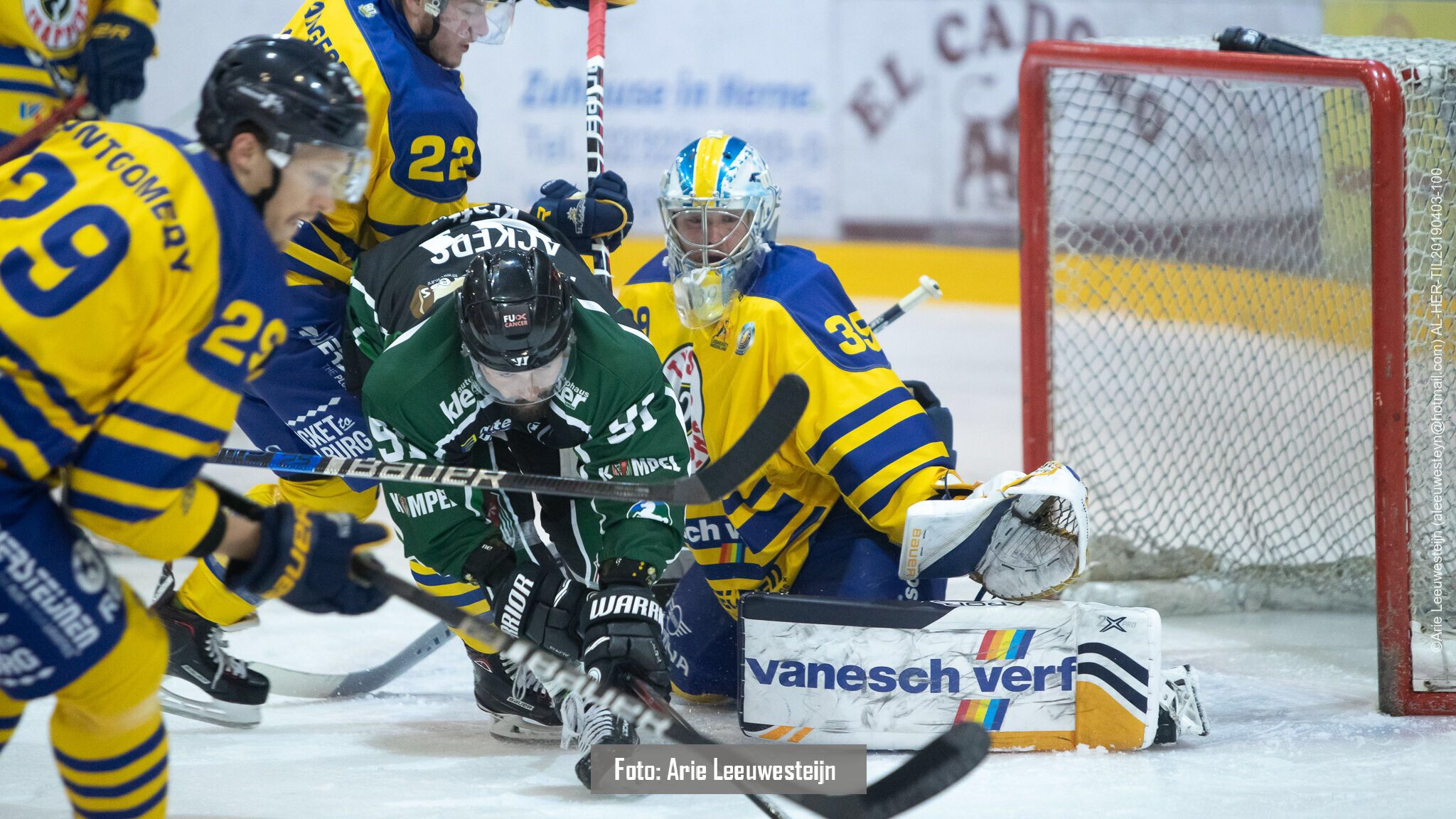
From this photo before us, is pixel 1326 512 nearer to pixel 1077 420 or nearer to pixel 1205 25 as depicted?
pixel 1077 420

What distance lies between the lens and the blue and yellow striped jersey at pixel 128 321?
164cm

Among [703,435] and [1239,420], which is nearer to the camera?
[703,435]

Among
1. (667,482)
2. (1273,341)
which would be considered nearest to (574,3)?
(667,482)

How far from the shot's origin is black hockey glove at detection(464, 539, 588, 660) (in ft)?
8.32

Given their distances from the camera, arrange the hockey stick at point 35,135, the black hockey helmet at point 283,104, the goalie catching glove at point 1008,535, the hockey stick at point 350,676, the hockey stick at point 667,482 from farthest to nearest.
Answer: the hockey stick at point 350,676 < the goalie catching glove at point 1008,535 < the hockey stick at point 667,482 < the hockey stick at point 35,135 < the black hockey helmet at point 283,104

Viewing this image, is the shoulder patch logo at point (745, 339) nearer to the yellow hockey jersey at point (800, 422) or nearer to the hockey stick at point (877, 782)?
the yellow hockey jersey at point (800, 422)

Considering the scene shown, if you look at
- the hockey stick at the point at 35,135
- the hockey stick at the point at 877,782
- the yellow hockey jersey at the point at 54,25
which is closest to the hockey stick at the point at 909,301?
the hockey stick at the point at 877,782

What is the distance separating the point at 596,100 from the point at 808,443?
101cm

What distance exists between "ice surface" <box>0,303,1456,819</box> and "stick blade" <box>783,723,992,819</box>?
204 millimetres

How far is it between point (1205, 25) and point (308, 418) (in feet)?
19.9

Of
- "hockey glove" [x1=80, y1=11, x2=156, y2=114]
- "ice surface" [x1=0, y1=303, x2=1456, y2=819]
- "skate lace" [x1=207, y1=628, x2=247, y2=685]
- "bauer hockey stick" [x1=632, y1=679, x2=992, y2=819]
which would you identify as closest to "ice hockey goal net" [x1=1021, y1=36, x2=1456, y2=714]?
"ice surface" [x1=0, y1=303, x2=1456, y2=819]

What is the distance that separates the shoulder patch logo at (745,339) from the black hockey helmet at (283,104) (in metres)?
0.92

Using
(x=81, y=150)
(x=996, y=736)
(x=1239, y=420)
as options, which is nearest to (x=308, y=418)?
(x=81, y=150)

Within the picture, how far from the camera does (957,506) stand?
249 cm
